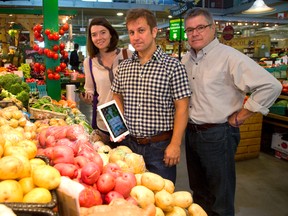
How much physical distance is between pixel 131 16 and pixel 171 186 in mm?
1212

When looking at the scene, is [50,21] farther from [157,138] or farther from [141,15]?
[157,138]

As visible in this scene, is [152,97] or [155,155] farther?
[155,155]

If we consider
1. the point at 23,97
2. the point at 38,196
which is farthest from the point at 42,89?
the point at 38,196

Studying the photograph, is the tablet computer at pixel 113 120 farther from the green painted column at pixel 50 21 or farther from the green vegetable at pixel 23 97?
the green painted column at pixel 50 21

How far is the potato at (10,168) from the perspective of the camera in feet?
3.82

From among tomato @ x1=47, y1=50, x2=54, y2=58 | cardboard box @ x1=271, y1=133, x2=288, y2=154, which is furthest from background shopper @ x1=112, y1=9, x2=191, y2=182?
tomato @ x1=47, y1=50, x2=54, y2=58

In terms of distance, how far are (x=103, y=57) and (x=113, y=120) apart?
3.30 feet

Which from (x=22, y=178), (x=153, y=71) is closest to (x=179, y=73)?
(x=153, y=71)

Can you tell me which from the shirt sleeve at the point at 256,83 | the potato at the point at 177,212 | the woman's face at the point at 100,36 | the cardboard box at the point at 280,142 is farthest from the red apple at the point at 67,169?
the cardboard box at the point at 280,142

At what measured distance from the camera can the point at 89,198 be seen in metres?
1.30

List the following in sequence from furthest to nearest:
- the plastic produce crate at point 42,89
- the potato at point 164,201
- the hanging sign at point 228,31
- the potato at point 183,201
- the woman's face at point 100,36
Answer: the hanging sign at point 228,31 < the plastic produce crate at point 42,89 < the woman's face at point 100,36 < the potato at point 183,201 < the potato at point 164,201

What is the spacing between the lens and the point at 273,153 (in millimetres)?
5215

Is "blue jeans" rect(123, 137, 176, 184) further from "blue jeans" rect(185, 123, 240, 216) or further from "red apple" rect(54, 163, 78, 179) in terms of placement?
"red apple" rect(54, 163, 78, 179)

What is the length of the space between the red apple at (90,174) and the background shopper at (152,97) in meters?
0.88
